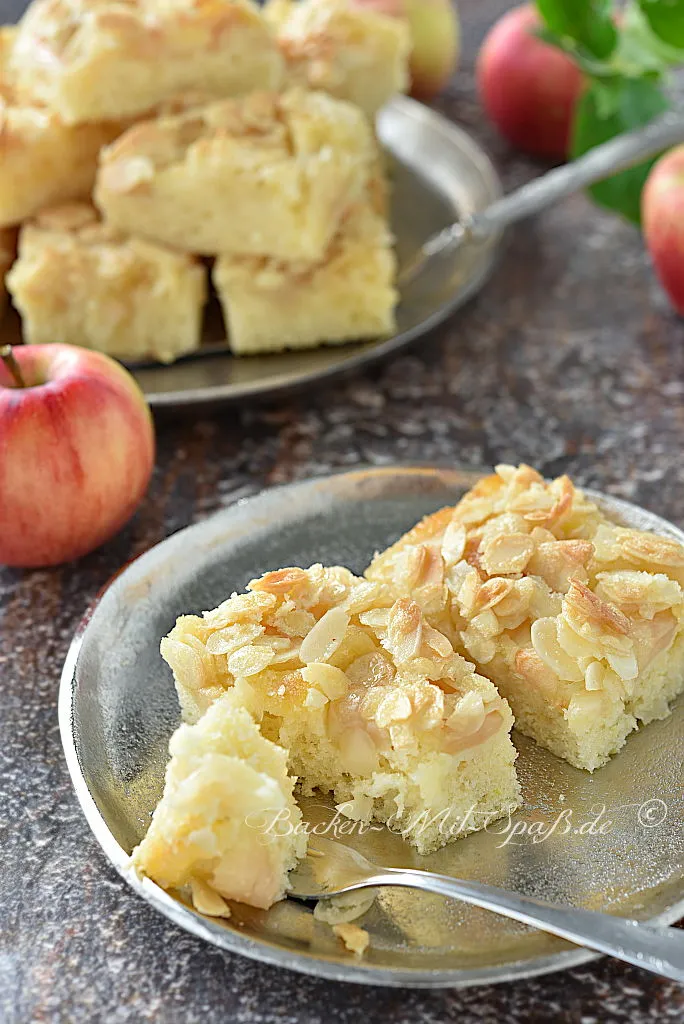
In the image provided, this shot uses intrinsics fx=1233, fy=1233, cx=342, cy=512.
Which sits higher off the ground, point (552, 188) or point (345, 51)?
point (345, 51)

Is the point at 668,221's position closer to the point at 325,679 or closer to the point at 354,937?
the point at 325,679

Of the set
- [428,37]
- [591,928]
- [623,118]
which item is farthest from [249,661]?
[428,37]

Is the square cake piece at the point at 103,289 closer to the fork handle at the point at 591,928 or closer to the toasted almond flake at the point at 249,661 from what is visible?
the toasted almond flake at the point at 249,661

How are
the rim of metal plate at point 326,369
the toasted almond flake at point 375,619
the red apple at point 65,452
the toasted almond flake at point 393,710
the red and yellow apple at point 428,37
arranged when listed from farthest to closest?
1. the red and yellow apple at point 428,37
2. the rim of metal plate at point 326,369
3. the red apple at point 65,452
4. the toasted almond flake at point 375,619
5. the toasted almond flake at point 393,710

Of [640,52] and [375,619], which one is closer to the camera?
[375,619]

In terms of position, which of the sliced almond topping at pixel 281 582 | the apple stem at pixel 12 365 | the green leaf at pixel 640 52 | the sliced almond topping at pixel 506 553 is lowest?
the sliced almond topping at pixel 281 582

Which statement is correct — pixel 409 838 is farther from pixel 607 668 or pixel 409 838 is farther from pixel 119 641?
pixel 119 641

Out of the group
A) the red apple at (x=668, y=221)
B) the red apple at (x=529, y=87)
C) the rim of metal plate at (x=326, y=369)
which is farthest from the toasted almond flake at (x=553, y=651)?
the red apple at (x=529, y=87)

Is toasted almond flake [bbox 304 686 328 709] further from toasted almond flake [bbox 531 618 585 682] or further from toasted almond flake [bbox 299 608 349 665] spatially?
toasted almond flake [bbox 531 618 585 682]
